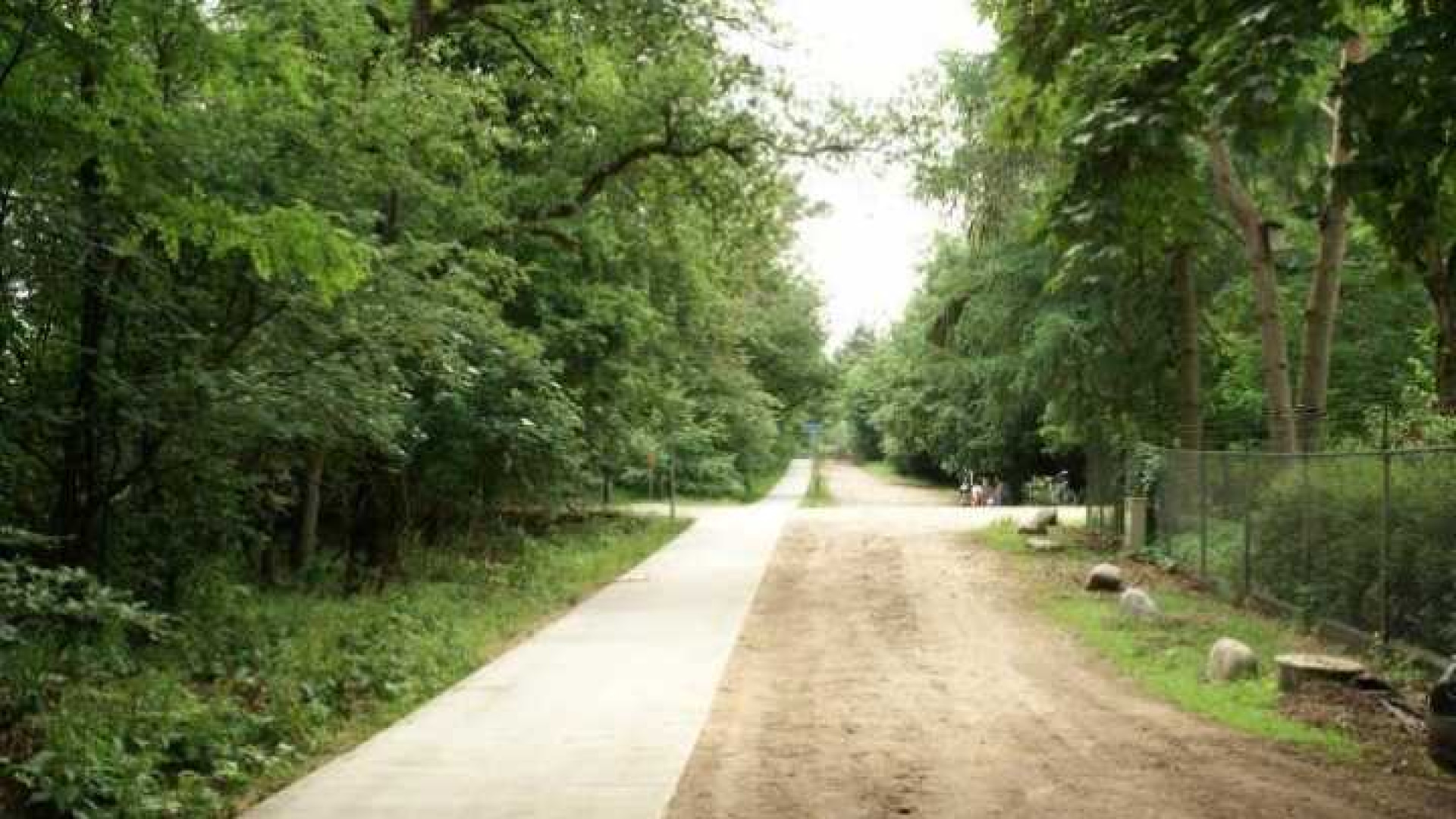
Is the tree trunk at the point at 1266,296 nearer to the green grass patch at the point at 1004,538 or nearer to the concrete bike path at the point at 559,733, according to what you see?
the green grass patch at the point at 1004,538

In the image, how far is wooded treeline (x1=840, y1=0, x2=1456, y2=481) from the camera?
26.1 feet

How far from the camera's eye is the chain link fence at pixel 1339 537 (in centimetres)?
1087

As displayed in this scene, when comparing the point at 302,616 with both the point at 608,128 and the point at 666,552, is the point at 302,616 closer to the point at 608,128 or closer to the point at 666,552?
the point at 608,128

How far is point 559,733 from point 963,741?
268 cm

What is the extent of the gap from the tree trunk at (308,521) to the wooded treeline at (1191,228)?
889cm

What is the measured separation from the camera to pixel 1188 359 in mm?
22938

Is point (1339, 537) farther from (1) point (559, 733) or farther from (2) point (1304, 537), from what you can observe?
(1) point (559, 733)

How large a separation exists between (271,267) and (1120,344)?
1809cm

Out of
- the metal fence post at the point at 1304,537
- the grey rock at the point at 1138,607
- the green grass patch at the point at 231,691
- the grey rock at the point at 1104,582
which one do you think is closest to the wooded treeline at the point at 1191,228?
the metal fence post at the point at 1304,537

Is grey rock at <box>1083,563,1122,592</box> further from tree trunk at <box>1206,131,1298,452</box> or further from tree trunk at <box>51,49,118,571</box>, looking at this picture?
tree trunk at <box>51,49,118,571</box>

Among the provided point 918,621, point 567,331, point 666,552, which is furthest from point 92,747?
point 666,552

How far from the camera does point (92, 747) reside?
7059 millimetres

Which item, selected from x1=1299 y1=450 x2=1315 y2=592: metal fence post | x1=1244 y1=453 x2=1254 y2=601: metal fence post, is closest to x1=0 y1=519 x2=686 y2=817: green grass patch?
x1=1299 y1=450 x2=1315 y2=592: metal fence post

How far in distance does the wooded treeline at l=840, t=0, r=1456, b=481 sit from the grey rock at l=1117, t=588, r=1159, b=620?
12.0ft
